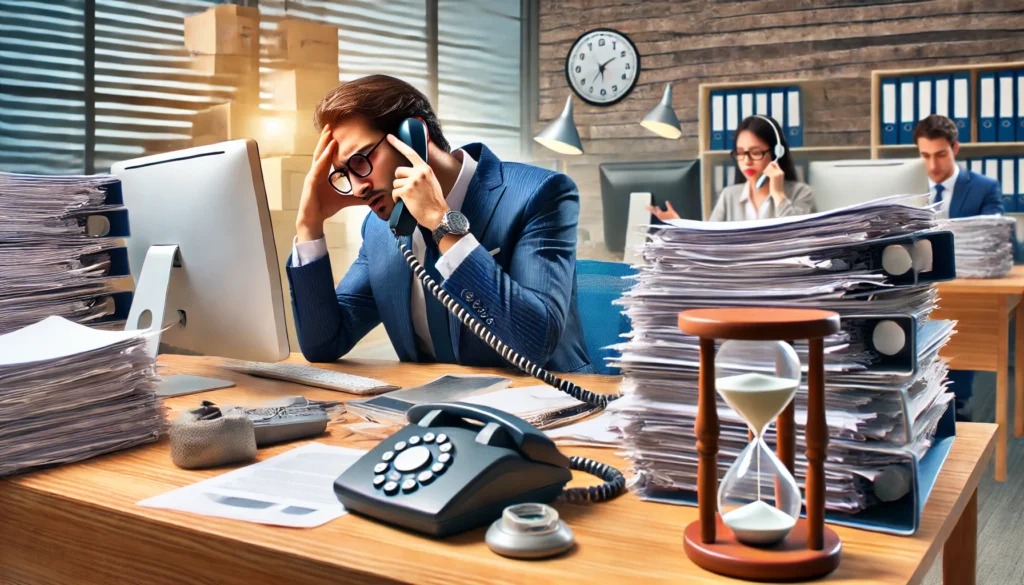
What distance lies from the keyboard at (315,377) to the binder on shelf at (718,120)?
4309mm

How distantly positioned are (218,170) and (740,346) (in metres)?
0.94

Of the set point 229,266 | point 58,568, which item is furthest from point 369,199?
point 58,568

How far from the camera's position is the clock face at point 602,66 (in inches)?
239

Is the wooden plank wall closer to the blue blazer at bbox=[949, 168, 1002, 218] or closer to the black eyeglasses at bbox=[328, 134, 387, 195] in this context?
the blue blazer at bbox=[949, 168, 1002, 218]

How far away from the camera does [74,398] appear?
3.32 ft

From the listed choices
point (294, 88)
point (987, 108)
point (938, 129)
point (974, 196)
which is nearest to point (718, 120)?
point (987, 108)

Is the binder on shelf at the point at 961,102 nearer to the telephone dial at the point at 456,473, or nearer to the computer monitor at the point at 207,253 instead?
the computer monitor at the point at 207,253

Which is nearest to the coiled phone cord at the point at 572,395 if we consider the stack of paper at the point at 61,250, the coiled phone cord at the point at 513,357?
the coiled phone cord at the point at 513,357

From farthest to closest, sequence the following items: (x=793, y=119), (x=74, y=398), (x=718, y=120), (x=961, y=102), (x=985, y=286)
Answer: (x=718, y=120) → (x=793, y=119) → (x=961, y=102) → (x=985, y=286) → (x=74, y=398)

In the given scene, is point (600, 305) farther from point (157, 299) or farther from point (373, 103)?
point (157, 299)

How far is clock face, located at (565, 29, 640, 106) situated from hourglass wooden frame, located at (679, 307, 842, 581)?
567 centimetres

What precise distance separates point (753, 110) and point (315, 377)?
455 centimetres

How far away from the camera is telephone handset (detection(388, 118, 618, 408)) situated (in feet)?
3.87

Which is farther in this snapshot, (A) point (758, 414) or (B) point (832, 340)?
(B) point (832, 340)
